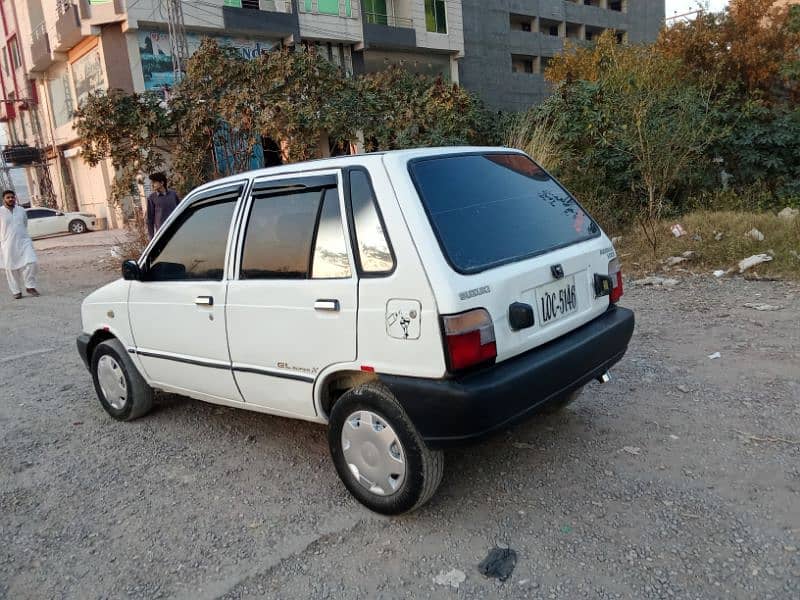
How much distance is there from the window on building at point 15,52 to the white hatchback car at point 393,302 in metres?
38.5

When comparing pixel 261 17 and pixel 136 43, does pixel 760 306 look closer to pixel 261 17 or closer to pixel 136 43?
pixel 136 43

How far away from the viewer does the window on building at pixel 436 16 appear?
107 feet

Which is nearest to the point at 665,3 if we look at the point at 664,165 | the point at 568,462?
the point at 664,165

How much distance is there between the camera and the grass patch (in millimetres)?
7379

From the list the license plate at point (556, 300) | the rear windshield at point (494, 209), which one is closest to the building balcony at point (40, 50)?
the rear windshield at point (494, 209)

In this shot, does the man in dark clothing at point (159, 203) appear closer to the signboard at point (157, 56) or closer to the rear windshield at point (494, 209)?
the rear windshield at point (494, 209)

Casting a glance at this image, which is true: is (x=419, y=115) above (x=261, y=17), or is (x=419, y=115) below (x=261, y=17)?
below

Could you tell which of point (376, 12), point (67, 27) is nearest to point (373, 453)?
point (67, 27)

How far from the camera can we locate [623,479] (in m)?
3.18

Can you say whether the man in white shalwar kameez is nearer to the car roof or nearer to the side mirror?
the side mirror

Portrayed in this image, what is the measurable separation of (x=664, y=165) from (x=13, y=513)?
873cm

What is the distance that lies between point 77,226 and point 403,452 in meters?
26.7

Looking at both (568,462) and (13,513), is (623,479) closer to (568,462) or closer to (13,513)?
(568,462)

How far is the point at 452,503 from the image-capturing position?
10.2 feet
